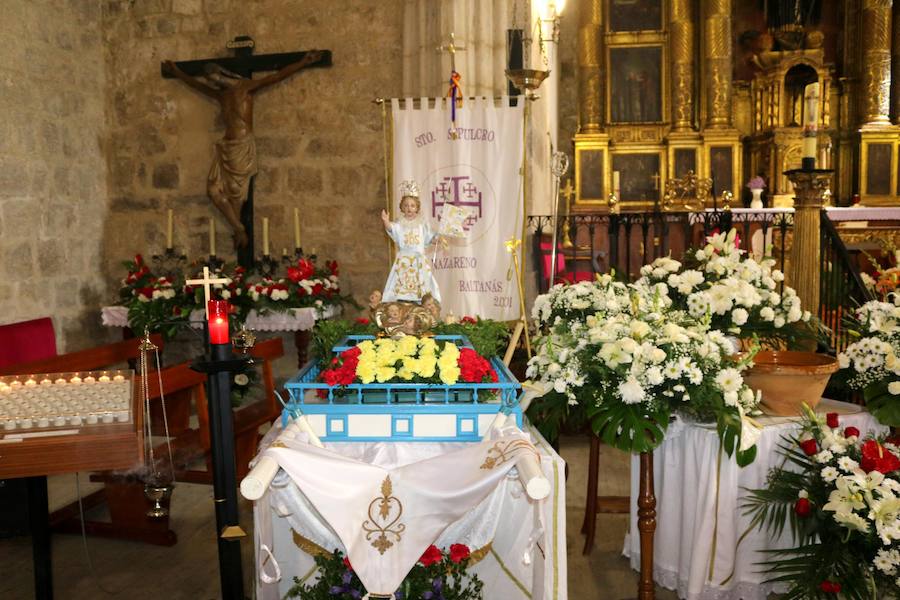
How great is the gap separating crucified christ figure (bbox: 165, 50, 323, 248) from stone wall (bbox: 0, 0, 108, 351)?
825mm

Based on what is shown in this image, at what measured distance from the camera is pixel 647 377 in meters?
2.79

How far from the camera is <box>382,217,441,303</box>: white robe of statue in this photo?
3.81 meters

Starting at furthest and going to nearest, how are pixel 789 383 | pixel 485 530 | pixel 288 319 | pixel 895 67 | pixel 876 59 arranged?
pixel 895 67
pixel 876 59
pixel 288 319
pixel 789 383
pixel 485 530

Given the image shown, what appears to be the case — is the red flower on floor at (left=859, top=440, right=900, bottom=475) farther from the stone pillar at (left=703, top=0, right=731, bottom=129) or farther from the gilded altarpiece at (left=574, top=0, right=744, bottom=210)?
the stone pillar at (left=703, top=0, right=731, bottom=129)

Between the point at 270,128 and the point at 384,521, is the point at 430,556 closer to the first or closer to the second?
the point at 384,521

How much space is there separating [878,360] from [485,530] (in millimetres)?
1733

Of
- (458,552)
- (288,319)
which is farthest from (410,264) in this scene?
(288,319)

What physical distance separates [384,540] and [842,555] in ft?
5.28

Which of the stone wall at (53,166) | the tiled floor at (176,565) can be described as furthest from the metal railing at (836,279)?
the stone wall at (53,166)

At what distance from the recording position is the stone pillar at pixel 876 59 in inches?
457

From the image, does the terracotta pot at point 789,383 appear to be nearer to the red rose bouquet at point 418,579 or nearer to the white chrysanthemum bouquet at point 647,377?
the white chrysanthemum bouquet at point 647,377

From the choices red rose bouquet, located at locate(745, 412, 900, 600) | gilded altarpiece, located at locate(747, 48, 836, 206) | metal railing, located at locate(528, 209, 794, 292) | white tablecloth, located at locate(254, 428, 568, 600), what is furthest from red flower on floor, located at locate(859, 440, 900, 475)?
gilded altarpiece, located at locate(747, 48, 836, 206)

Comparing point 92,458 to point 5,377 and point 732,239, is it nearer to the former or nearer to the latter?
point 5,377

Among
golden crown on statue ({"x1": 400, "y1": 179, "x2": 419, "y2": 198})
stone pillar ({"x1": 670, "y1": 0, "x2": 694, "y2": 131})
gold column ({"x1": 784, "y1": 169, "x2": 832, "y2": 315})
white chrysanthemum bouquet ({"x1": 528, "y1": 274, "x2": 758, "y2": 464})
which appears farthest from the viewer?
stone pillar ({"x1": 670, "y1": 0, "x2": 694, "y2": 131})
